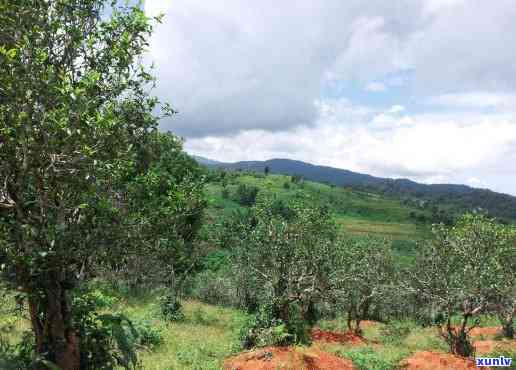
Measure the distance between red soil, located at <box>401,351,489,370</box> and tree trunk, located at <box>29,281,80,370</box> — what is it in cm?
1871

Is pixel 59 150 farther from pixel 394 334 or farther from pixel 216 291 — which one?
pixel 216 291

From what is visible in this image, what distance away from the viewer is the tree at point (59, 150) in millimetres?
9148

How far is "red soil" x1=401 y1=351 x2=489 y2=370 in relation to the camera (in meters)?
23.0

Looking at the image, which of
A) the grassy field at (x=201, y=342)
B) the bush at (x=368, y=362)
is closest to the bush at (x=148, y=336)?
the grassy field at (x=201, y=342)

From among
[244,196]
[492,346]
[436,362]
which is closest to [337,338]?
[492,346]

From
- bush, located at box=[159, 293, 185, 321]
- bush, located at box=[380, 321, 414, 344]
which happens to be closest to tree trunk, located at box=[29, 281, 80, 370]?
bush, located at box=[159, 293, 185, 321]

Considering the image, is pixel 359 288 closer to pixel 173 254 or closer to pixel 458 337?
pixel 458 337

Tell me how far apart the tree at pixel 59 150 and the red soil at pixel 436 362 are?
1894cm

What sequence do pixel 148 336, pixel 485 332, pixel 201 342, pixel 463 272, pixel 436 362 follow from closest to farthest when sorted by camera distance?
1. pixel 148 336
2. pixel 436 362
3. pixel 201 342
4. pixel 463 272
5. pixel 485 332

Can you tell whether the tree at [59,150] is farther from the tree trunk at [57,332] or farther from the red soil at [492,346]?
the red soil at [492,346]

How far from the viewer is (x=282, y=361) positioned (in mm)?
19156


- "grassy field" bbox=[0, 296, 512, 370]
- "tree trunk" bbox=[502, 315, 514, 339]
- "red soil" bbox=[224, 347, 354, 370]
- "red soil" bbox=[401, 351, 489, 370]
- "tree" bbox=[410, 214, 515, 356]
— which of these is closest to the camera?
"red soil" bbox=[224, 347, 354, 370]

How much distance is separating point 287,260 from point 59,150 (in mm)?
19784

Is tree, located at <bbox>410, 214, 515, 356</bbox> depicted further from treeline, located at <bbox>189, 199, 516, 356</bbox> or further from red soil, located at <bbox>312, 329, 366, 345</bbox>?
red soil, located at <bbox>312, 329, 366, 345</bbox>
